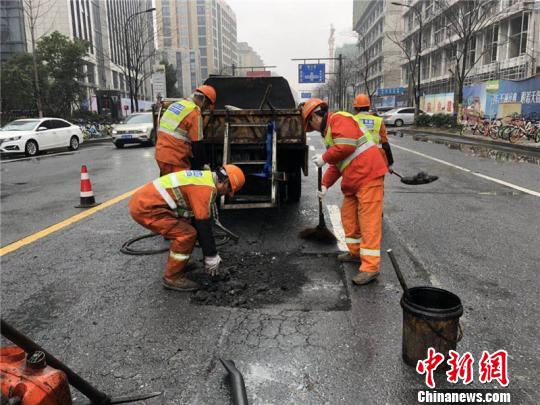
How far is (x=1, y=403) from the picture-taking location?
1.72 m

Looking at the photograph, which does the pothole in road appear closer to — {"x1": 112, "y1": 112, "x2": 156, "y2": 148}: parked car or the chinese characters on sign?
the chinese characters on sign

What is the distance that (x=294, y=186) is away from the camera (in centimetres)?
743

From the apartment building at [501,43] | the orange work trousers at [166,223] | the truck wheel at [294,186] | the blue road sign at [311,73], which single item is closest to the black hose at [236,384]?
the orange work trousers at [166,223]

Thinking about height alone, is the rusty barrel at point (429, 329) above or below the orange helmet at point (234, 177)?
below

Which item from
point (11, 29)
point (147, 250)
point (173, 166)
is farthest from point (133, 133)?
point (11, 29)

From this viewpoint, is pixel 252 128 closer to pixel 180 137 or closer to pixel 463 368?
pixel 180 137

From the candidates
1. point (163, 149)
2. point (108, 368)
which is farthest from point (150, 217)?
point (163, 149)

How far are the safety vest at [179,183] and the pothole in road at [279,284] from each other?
74 centimetres

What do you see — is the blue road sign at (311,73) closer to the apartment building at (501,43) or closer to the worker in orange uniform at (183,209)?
the apartment building at (501,43)

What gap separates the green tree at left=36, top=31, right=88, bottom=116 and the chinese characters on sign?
29921 millimetres

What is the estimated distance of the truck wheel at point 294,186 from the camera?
7221 millimetres

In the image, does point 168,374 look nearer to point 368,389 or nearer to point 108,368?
point 108,368

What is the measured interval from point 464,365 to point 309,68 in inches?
1699

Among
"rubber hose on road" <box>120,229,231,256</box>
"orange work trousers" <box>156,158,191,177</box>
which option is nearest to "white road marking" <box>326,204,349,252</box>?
"rubber hose on road" <box>120,229,231,256</box>
